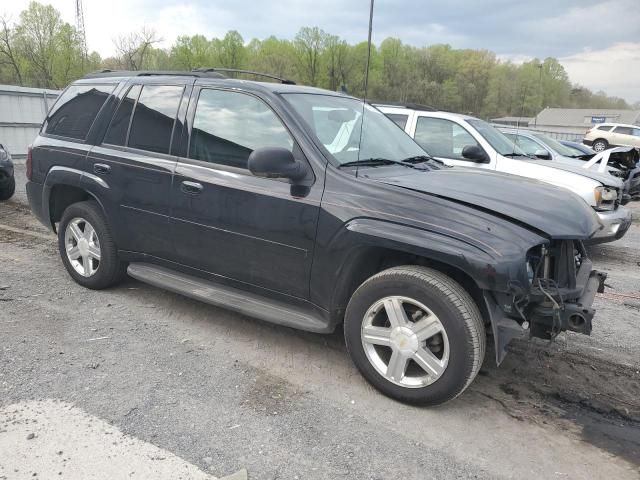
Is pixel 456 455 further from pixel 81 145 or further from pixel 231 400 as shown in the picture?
pixel 81 145

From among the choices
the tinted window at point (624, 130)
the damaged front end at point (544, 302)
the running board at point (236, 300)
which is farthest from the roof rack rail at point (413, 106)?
the tinted window at point (624, 130)

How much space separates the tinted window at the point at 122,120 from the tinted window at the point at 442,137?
14.4 ft

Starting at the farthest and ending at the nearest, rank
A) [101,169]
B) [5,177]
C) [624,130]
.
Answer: [624,130] → [5,177] → [101,169]

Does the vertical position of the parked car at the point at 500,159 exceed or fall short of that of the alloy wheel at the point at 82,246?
it exceeds it

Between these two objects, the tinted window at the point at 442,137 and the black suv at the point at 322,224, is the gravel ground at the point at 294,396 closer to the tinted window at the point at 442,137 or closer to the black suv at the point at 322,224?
the black suv at the point at 322,224

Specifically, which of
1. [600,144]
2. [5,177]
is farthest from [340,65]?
[600,144]

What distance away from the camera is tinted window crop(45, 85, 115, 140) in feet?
15.2

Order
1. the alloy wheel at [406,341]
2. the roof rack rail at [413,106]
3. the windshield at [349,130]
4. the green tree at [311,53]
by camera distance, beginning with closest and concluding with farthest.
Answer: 1. the alloy wheel at [406,341]
2. the windshield at [349,130]
3. the roof rack rail at [413,106]
4. the green tree at [311,53]

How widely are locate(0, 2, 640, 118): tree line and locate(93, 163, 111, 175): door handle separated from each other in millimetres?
2155

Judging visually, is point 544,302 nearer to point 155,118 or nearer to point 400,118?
point 155,118

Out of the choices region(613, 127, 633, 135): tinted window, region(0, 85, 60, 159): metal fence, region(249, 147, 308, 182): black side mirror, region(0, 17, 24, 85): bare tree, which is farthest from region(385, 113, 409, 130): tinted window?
region(0, 17, 24, 85): bare tree

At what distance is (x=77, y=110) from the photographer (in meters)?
4.77

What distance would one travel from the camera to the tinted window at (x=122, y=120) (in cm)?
437

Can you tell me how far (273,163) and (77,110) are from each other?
258 cm
